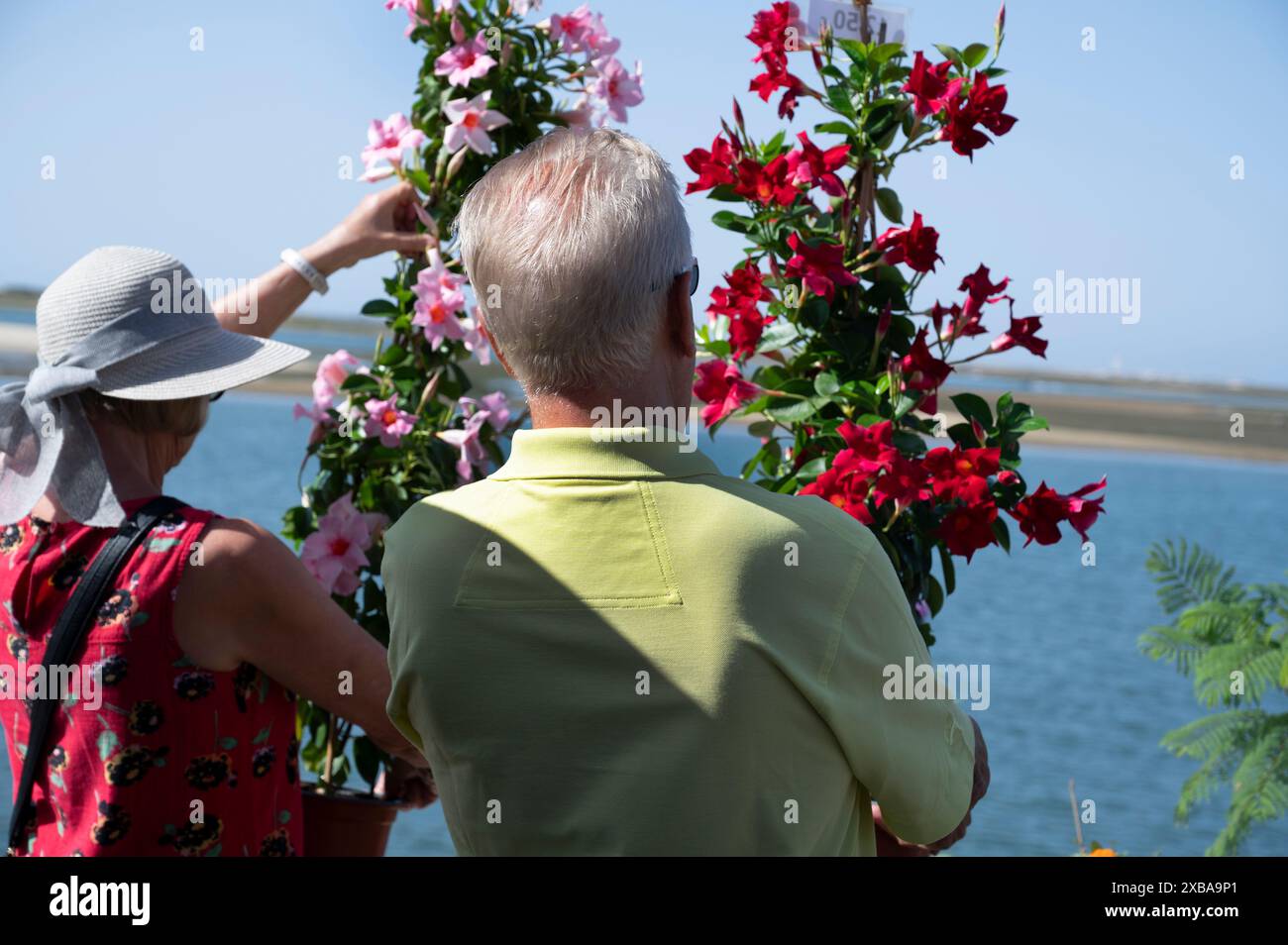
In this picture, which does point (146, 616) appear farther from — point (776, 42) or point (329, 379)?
point (776, 42)

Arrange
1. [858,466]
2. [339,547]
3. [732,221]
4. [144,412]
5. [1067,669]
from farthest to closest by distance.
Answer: [1067,669]
[339,547]
[732,221]
[858,466]
[144,412]

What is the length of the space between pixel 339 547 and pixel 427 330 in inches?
16.4

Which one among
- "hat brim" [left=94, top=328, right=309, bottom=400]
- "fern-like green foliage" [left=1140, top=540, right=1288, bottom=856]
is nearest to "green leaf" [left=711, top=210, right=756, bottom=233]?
"hat brim" [left=94, top=328, right=309, bottom=400]

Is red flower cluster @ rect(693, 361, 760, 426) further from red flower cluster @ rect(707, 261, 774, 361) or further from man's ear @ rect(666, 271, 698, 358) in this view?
man's ear @ rect(666, 271, 698, 358)

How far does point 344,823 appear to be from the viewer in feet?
6.50

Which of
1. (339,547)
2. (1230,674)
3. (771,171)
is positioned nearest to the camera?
(771,171)

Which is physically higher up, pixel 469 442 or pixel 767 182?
pixel 767 182

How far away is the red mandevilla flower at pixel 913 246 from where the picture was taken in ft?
5.54

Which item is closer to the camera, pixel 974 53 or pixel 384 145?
pixel 974 53

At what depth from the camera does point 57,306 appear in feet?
4.99

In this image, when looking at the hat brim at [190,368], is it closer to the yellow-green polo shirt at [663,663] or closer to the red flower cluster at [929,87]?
the yellow-green polo shirt at [663,663]

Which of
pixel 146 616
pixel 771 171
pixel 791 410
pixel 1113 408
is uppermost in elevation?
pixel 771 171

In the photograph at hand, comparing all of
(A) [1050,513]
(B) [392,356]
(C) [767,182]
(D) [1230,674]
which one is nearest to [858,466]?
(A) [1050,513]
